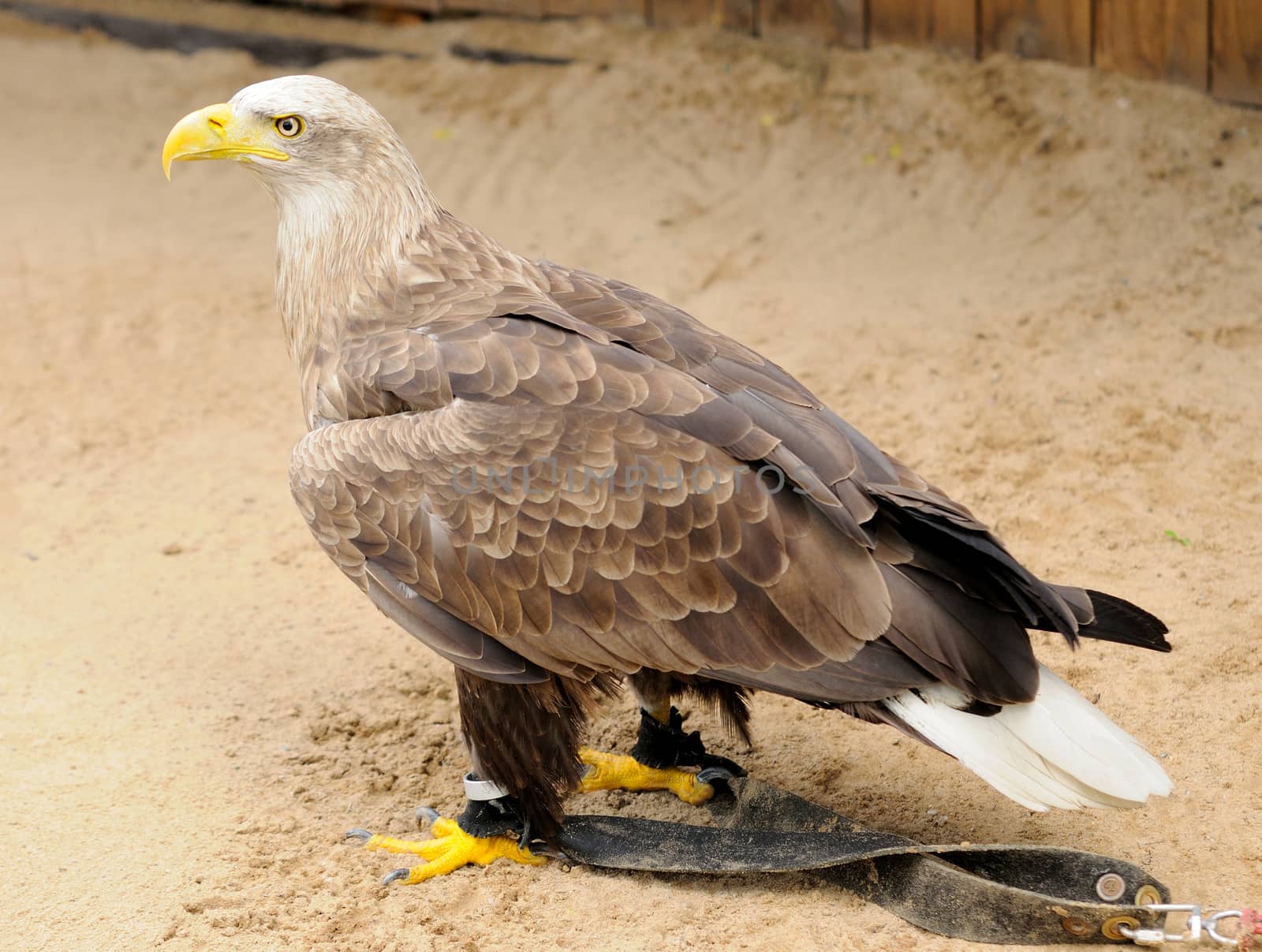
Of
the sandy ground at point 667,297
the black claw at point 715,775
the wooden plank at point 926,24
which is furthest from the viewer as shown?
the wooden plank at point 926,24

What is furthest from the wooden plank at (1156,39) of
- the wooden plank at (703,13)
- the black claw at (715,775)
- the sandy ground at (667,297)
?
the black claw at (715,775)

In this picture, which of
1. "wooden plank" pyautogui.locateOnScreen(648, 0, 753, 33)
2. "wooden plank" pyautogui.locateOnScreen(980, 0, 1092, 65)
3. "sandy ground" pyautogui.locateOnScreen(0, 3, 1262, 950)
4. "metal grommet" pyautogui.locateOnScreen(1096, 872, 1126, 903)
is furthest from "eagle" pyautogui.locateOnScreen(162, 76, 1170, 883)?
"wooden plank" pyautogui.locateOnScreen(648, 0, 753, 33)

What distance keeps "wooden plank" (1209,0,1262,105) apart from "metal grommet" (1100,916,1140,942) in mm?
4834

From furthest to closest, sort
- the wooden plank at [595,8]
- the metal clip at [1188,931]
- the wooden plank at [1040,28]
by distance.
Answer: the wooden plank at [595,8], the wooden plank at [1040,28], the metal clip at [1188,931]

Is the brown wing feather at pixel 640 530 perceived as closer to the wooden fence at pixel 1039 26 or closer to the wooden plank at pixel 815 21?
the wooden fence at pixel 1039 26


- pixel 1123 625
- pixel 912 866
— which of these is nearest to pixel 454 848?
pixel 912 866

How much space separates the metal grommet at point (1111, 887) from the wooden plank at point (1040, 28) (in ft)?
16.7

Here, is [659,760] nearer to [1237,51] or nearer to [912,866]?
[912,866]

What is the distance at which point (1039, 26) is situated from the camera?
22.9 feet

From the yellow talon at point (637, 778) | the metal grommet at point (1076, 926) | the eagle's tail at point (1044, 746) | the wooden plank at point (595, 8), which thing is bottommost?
the yellow talon at point (637, 778)

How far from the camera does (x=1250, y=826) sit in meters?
3.34

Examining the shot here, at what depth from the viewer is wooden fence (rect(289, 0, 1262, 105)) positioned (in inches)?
252

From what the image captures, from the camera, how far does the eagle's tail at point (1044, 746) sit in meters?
2.98

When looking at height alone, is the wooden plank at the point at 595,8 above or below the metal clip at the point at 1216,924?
above
